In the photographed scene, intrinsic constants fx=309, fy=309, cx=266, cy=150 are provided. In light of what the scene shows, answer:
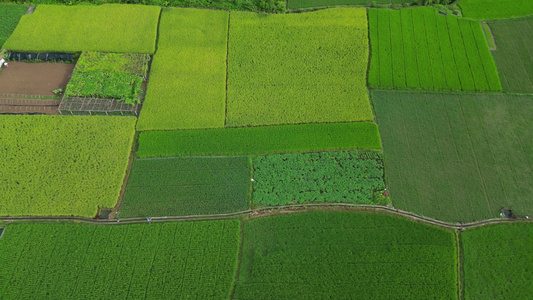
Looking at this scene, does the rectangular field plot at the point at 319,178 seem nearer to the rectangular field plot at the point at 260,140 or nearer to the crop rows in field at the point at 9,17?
the rectangular field plot at the point at 260,140

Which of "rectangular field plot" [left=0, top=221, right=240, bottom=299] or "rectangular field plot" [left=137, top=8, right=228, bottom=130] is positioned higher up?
"rectangular field plot" [left=137, top=8, right=228, bottom=130]

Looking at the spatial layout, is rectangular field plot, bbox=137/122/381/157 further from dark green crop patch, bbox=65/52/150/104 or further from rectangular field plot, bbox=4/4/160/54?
rectangular field plot, bbox=4/4/160/54

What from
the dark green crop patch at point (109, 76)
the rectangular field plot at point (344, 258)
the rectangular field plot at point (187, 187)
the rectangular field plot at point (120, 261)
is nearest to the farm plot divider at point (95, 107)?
the dark green crop patch at point (109, 76)

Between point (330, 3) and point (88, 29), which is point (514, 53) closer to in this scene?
point (330, 3)

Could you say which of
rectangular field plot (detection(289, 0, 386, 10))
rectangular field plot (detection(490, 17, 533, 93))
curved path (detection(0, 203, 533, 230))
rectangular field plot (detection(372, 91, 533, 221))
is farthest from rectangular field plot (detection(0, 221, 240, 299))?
rectangular field plot (detection(490, 17, 533, 93))

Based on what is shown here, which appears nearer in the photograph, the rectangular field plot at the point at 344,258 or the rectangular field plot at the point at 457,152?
the rectangular field plot at the point at 344,258
